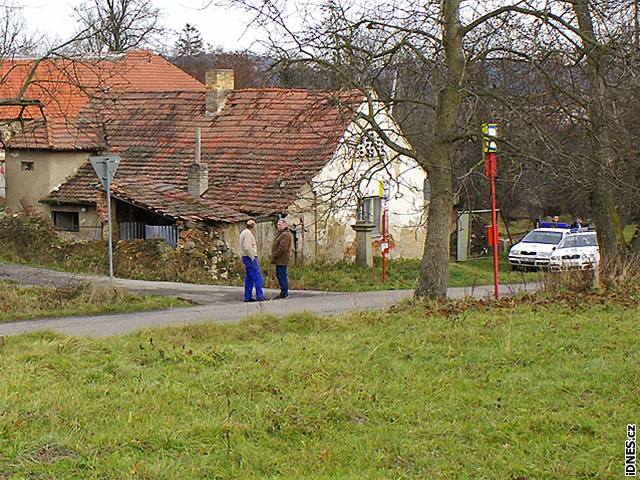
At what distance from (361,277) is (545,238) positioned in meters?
10.3

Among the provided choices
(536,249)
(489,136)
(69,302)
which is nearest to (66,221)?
(69,302)

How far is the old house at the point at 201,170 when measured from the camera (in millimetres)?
27750

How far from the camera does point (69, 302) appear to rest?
17.5 m

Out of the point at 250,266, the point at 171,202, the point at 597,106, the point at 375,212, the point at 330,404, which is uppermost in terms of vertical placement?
the point at 597,106

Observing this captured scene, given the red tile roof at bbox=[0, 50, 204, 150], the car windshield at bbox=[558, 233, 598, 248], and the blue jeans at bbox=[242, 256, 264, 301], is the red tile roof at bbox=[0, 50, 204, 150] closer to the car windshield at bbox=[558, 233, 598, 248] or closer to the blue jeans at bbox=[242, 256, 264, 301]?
the blue jeans at bbox=[242, 256, 264, 301]

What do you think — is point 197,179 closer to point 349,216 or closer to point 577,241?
point 349,216

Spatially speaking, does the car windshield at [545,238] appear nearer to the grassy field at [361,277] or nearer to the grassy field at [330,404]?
the grassy field at [361,277]

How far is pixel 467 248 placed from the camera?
124 ft

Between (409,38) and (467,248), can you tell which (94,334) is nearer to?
(409,38)

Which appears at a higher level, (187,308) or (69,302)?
(69,302)

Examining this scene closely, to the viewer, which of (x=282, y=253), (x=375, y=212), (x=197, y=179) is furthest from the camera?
(x=375, y=212)

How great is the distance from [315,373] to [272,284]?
15.9 metres

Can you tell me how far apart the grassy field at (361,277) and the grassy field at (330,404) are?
1323 cm

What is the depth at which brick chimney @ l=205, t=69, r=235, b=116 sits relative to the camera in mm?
33750
